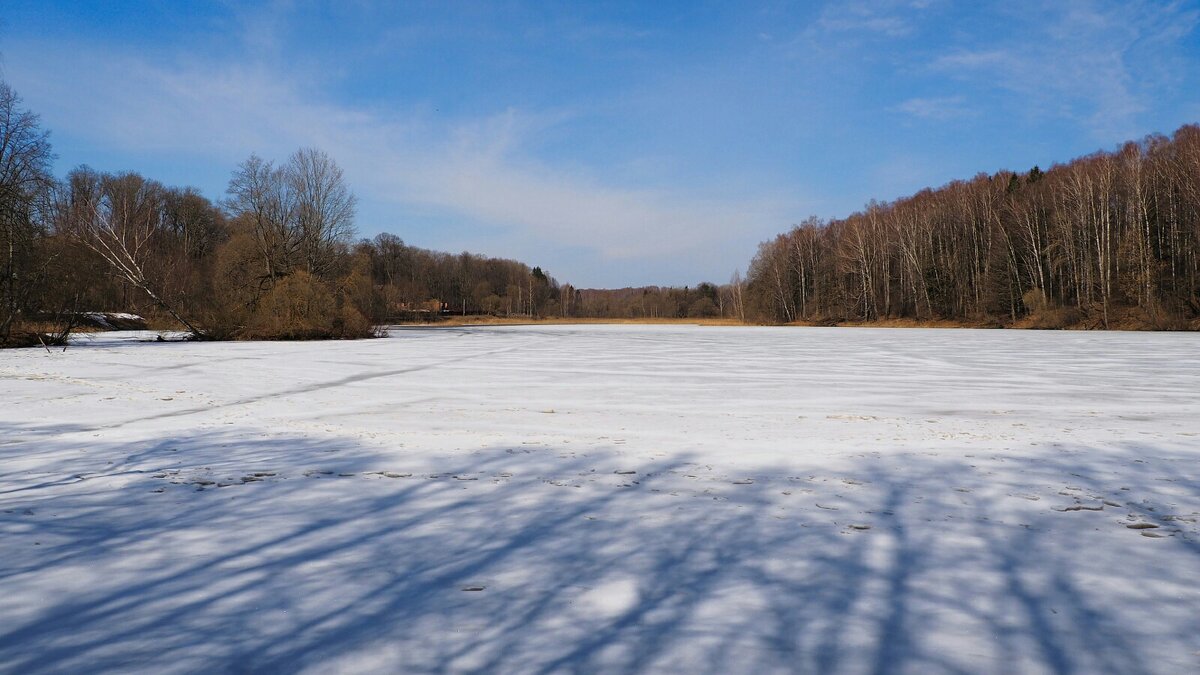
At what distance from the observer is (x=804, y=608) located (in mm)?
2479

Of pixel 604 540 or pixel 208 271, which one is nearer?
pixel 604 540

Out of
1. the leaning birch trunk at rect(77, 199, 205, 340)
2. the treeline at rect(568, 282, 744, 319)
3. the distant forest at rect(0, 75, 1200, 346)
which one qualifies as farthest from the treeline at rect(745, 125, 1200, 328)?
the leaning birch trunk at rect(77, 199, 205, 340)

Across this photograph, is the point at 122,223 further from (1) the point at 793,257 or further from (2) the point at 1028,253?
(2) the point at 1028,253

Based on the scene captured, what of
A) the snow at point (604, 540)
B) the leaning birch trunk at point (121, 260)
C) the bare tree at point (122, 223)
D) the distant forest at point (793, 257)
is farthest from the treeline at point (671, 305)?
the snow at point (604, 540)

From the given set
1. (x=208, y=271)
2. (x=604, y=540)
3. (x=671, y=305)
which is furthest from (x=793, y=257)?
(x=604, y=540)

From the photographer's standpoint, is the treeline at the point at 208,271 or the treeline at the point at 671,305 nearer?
the treeline at the point at 208,271

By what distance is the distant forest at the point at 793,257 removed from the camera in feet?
70.9

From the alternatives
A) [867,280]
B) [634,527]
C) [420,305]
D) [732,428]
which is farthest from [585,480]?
[420,305]

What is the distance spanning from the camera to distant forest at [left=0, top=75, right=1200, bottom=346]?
21625 mm

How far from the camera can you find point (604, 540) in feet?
10.6

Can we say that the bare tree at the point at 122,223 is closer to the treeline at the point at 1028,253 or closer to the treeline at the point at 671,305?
the treeline at the point at 1028,253

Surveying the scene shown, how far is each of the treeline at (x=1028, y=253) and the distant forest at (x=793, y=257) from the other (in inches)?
5.4

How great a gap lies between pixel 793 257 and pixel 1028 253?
21942 millimetres

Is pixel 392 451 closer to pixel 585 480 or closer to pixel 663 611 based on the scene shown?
pixel 585 480
